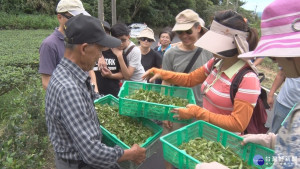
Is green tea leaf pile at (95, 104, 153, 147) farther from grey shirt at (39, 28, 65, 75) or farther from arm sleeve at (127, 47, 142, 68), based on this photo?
arm sleeve at (127, 47, 142, 68)

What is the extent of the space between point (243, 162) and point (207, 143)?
1.07 ft

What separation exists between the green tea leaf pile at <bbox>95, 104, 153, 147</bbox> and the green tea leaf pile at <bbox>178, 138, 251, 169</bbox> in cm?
55

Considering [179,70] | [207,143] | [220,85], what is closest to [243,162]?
[207,143]

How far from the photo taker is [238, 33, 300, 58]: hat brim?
1191 mm

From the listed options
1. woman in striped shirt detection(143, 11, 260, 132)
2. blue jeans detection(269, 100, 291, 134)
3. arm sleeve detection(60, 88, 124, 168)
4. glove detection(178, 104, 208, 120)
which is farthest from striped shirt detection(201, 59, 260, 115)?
blue jeans detection(269, 100, 291, 134)

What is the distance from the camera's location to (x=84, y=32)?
5.85 ft

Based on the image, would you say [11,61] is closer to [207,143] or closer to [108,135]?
[108,135]

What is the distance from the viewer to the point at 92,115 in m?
1.89

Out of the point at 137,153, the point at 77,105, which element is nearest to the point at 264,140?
the point at 137,153

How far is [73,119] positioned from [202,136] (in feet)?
4.07

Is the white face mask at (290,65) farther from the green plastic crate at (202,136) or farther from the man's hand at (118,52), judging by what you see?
the man's hand at (118,52)

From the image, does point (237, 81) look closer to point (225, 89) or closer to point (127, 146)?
point (225, 89)

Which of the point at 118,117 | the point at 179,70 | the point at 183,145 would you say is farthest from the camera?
the point at 179,70

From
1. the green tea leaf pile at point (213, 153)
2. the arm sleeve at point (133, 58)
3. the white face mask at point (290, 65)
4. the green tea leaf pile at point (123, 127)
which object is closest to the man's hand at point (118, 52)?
the arm sleeve at point (133, 58)
